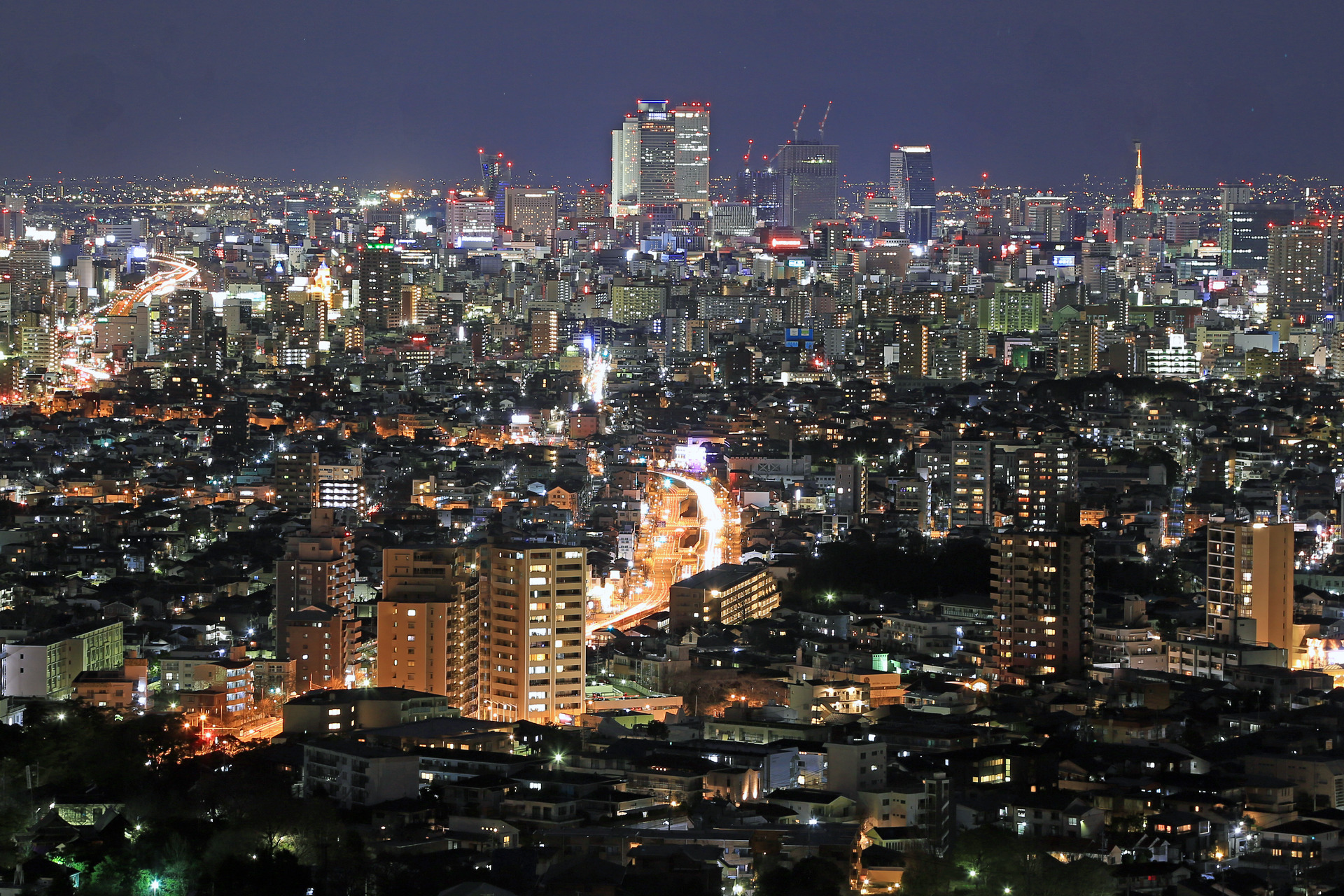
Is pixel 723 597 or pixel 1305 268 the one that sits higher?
pixel 1305 268

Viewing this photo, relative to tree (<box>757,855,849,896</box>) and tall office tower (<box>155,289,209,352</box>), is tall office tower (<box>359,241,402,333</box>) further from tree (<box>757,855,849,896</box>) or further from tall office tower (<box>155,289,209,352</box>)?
tree (<box>757,855,849,896</box>)

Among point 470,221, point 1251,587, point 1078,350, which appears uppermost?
point 470,221

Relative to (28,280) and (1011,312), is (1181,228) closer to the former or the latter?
(1011,312)

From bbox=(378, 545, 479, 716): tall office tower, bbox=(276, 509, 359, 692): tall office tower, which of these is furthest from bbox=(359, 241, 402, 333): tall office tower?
bbox=(378, 545, 479, 716): tall office tower

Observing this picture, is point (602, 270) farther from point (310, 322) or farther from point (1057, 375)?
point (1057, 375)

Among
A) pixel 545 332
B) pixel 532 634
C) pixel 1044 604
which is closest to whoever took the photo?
pixel 532 634

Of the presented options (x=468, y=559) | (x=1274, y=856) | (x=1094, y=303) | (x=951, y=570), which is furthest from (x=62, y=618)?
(x=1094, y=303)

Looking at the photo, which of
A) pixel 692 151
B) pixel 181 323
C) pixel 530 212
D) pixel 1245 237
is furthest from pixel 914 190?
pixel 181 323
